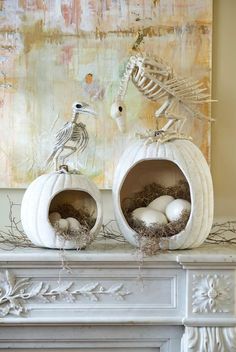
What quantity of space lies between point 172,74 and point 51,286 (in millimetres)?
762

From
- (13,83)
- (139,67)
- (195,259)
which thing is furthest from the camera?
(13,83)

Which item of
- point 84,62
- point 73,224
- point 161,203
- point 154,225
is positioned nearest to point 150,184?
point 161,203

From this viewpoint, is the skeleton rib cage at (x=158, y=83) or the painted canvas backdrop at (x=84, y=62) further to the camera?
the painted canvas backdrop at (x=84, y=62)

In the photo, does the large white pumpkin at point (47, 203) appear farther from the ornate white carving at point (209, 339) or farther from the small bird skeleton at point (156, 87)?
the ornate white carving at point (209, 339)

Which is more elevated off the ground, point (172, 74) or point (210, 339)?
point (172, 74)

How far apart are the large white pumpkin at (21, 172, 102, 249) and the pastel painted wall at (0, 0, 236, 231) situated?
22.8 inches

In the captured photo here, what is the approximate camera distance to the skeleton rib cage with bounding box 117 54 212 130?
1.73 metres

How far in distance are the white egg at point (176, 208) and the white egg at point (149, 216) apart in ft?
0.07

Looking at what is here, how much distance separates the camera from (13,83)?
2061 millimetres

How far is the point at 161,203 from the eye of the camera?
1754mm

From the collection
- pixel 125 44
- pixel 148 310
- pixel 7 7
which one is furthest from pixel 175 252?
pixel 7 7

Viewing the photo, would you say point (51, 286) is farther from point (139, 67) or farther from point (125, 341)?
point (139, 67)

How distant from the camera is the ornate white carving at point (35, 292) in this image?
1610 mm

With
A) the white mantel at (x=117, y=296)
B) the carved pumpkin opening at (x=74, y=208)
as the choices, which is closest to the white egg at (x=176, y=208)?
the white mantel at (x=117, y=296)
